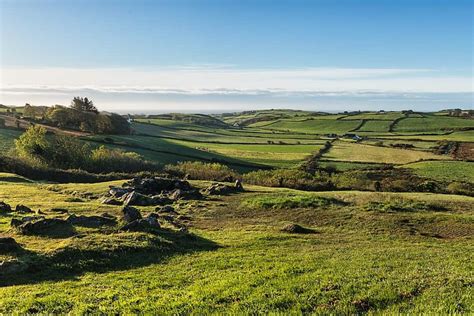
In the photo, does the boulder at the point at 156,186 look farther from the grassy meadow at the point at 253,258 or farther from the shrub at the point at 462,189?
the shrub at the point at 462,189

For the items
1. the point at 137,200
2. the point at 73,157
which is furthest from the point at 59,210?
the point at 73,157

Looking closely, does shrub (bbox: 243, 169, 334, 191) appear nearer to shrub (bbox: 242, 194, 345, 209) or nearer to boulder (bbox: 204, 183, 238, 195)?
boulder (bbox: 204, 183, 238, 195)

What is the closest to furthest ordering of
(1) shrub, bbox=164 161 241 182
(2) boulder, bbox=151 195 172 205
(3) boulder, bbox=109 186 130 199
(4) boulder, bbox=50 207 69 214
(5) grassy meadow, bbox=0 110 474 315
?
(5) grassy meadow, bbox=0 110 474 315 → (4) boulder, bbox=50 207 69 214 → (2) boulder, bbox=151 195 172 205 → (3) boulder, bbox=109 186 130 199 → (1) shrub, bbox=164 161 241 182

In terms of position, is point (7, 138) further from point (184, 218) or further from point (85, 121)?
point (184, 218)

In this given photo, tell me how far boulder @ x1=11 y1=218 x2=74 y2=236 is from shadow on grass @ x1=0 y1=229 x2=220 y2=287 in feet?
10.8

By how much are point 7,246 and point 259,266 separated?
14.3 meters

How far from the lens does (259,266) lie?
21562mm

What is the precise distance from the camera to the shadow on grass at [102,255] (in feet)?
67.3

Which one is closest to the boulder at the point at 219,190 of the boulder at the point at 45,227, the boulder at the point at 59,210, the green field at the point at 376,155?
the boulder at the point at 59,210

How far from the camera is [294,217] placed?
39.9 metres

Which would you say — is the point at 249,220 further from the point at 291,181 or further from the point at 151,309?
the point at 291,181

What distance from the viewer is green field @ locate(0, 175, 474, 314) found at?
50.4 feet

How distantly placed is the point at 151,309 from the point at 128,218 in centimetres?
1639

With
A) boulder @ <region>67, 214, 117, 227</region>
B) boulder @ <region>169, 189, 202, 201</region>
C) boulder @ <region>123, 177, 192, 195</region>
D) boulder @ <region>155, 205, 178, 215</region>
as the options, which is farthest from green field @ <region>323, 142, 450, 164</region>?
boulder @ <region>67, 214, 117, 227</region>
